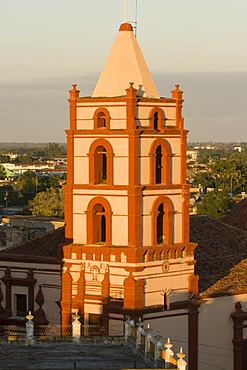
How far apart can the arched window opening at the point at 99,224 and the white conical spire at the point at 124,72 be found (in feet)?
12.5

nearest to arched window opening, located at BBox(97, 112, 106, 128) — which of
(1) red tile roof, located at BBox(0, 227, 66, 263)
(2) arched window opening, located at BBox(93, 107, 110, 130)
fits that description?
(2) arched window opening, located at BBox(93, 107, 110, 130)

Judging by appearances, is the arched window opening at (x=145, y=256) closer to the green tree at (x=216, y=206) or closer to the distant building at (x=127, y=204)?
the distant building at (x=127, y=204)

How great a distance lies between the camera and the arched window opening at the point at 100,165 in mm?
45969

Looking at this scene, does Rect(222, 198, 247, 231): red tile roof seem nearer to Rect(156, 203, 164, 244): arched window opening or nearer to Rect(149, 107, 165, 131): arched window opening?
Rect(156, 203, 164, 244): arched window opening

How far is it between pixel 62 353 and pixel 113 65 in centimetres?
1179

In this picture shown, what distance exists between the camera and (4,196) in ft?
477

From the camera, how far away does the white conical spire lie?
151 feet

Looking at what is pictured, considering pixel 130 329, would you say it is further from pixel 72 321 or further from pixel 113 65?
pixel 113 65

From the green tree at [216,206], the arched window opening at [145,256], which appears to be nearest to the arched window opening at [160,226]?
the arched window opening at [145,256]

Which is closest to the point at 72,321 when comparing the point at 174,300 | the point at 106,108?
the point at 174,300

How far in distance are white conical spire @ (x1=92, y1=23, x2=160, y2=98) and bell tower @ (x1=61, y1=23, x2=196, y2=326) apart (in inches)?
1.3

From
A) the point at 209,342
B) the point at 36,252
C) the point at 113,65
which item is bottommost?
the point at 209,342

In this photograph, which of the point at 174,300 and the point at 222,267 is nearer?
the point at 174,300

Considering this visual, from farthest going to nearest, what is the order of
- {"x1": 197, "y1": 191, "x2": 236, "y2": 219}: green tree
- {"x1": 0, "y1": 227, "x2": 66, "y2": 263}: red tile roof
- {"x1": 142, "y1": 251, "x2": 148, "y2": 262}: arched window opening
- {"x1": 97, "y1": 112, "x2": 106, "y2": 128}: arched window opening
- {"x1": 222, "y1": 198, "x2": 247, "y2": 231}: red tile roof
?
{"x1": 197, "y1": 191, "x2": 236, "y2": 219}: green tree → {"x1": 222, "y1": 198, "x2": 247, "y2": 231}: red tile roof → {"x1": 0, "y1": 227, "x2": 66, "y2": 263}: red tile roof → {"x1": 97, "y1": 112, "x2": 106, "y2": 128}: arched window opening → {"x1": 142, "y1": 251, "x2": 148, "y2": 262}: arched window opening
